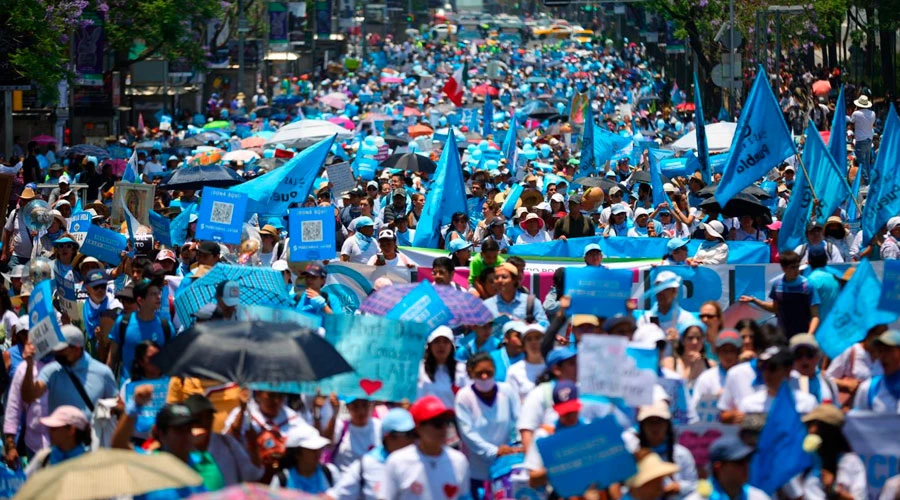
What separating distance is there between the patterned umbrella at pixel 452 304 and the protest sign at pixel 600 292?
1.60ft

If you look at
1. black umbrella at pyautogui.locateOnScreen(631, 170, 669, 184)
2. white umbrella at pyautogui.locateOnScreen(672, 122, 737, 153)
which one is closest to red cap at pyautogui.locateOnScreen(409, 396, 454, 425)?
black umbrella at pyautogui.locateOnScreen(631, 170, 669, 184)

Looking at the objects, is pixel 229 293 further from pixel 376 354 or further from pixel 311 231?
pixel 311 231

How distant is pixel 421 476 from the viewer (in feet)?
24.3

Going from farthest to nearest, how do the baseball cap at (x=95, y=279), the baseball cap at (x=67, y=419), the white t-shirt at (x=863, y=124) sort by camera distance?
the white t-shirt at (x=863, y=124) → the baseball cap at (x=95, y=279) → the baseball cap at (x=67, y=419)

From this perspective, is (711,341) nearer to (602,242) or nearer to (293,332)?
(293,332)

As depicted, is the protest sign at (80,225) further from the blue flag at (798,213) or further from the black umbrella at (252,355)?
the black umbrella at (252,355)

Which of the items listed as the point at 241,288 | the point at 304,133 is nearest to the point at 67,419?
the point at 241,288

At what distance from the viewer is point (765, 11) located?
37.2 meters

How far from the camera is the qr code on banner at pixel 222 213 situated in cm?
1489

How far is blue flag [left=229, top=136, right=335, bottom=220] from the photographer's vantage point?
1750 cm

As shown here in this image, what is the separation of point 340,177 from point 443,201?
4.64 m

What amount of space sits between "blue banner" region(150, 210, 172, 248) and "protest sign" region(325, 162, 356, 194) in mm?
4995

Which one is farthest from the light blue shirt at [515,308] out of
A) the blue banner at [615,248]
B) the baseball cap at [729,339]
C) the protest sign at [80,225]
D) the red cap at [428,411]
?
the protest sign at [80,225]

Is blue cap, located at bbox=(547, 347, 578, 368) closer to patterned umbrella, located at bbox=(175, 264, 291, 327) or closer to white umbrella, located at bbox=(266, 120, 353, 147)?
patterned umbrella, located at bbox=(175, 264, 291, 327)
